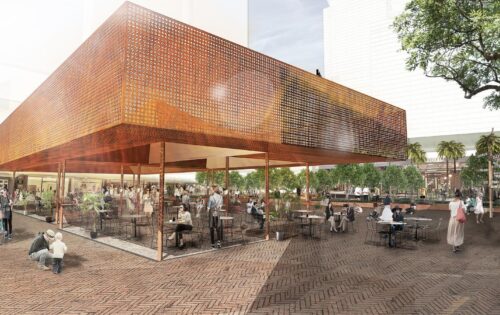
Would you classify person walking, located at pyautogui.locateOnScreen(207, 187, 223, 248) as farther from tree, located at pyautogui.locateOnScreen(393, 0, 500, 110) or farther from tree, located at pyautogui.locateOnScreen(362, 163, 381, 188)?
tree, located at pyautogui.locateOnScreen(362, 163, 381, 188)

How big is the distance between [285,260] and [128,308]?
179 inches

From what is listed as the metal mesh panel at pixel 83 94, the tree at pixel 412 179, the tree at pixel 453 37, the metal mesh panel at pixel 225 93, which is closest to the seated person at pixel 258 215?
the metal mesh panel at pixel 225 93

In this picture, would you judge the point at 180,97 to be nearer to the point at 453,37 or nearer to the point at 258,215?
the point at 258,215

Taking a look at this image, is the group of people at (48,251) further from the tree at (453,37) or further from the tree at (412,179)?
the tree at (412,179)

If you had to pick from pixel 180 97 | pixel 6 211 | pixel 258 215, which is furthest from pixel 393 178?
pixel 6 211

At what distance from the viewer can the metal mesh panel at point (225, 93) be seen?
731 cm

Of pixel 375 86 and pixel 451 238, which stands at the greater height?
pixel 375 86

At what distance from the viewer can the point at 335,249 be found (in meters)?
10.3

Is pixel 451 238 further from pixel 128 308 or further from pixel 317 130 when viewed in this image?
Result: pixel 128 308

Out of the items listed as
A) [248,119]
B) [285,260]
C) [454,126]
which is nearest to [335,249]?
[285,260]

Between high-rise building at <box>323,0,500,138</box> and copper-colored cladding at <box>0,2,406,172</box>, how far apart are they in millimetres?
75858

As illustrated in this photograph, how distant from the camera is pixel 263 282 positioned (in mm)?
6770

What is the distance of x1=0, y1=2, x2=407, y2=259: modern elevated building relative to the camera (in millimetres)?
7250

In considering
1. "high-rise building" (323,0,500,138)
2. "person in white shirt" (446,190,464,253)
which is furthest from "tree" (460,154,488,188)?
"high-rise building" (323,0,500,138)
